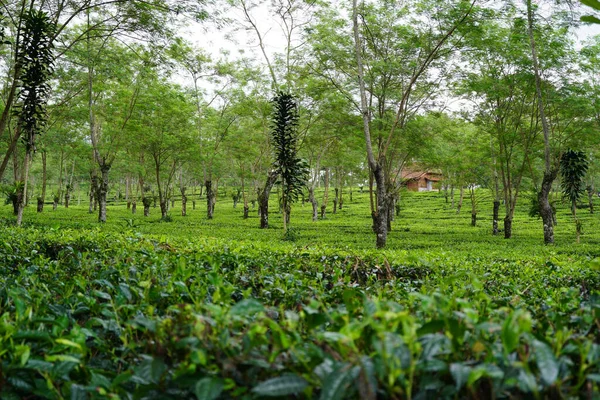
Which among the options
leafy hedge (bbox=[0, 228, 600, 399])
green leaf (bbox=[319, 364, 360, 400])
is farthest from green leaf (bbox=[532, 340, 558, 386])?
green leaf (bbox=[319, 364, 360, 400])

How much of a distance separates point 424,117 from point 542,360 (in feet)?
64.0

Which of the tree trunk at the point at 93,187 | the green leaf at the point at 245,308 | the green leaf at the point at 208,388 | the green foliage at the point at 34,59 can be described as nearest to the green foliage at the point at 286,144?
the green foliage at the point at 34,59

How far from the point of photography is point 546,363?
0.97 m

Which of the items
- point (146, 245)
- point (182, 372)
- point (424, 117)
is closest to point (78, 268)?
point (146, 245)

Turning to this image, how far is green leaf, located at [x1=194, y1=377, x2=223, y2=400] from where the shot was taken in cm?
102

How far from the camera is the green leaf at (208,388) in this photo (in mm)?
1016

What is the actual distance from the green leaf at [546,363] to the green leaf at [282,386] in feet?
1.86

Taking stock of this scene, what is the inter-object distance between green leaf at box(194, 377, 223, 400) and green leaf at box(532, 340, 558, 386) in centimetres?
79

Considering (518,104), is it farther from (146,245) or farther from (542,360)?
(542,360)

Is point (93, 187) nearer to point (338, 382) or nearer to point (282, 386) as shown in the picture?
point (282, 386)

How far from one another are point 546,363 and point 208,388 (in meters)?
0.84

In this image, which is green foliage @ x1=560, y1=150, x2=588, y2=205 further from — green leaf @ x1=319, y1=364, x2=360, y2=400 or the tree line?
green leaf @ x1=319, y1=364, x2=360, y2=400

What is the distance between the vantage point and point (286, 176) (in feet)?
57.8

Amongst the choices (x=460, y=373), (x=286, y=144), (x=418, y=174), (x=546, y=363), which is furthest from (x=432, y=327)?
(x=418, y=174)
